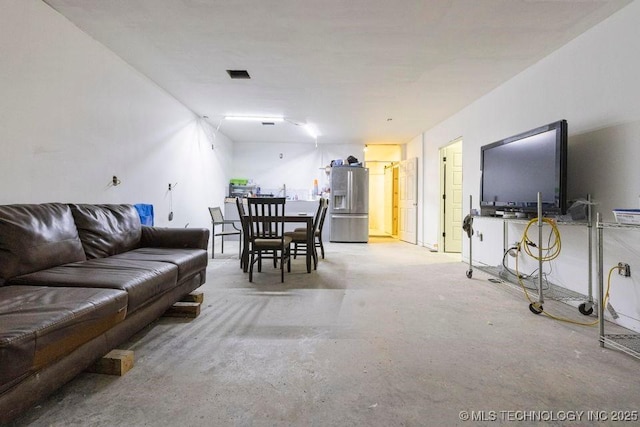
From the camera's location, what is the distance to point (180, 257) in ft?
7.40

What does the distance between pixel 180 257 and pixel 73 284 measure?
0.74 metres

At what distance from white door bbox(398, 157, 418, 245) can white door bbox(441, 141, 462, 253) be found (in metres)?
1.18

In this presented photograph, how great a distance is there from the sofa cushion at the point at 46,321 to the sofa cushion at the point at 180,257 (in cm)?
69

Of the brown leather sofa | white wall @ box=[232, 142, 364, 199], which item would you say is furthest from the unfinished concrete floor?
white wall @ box=[232, 142, 364, 199]

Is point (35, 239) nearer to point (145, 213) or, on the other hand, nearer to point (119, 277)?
point (119, 277)

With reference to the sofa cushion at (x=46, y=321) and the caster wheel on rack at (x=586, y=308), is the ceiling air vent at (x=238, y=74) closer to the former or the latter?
the sofa cushion at (x=46, y=321)

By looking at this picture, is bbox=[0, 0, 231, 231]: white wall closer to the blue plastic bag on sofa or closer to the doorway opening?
the blue plastic bag on sofa

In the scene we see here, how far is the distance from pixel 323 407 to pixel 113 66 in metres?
3.74

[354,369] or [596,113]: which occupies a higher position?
[596,113]

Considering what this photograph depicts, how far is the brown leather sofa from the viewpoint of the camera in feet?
3.38

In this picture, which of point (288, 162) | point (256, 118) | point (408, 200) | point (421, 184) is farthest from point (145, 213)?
point (408, 200)

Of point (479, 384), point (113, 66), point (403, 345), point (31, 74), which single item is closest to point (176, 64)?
point (113, 66)

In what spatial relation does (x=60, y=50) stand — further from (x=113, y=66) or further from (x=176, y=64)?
(x=176, y=64)

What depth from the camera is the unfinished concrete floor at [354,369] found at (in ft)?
4.01
